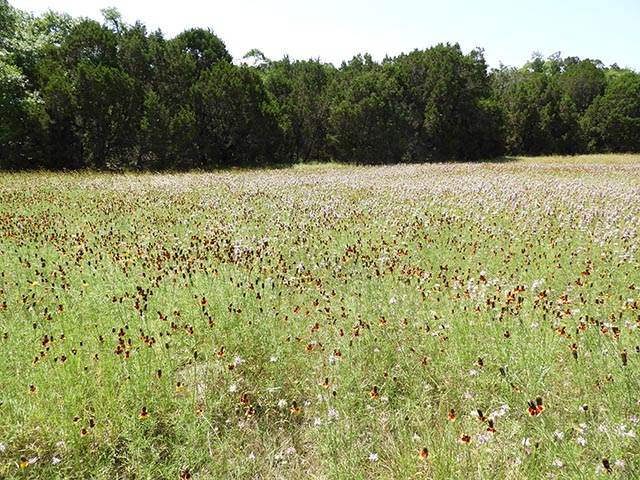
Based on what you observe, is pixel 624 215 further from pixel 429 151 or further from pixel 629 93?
pixel 629 93

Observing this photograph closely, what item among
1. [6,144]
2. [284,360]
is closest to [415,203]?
[284,360]

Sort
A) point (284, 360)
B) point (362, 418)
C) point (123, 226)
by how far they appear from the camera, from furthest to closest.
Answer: point (123, 226) → point (284, 360) → point (362, 418)

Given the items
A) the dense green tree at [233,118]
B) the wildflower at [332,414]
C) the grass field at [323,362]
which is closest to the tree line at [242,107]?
the dense green tree at [233,118]

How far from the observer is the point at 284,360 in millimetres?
3643

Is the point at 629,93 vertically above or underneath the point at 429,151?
above

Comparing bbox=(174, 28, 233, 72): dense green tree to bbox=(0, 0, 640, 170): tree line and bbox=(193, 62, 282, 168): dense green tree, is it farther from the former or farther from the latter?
bbox=(193, 62, 282, 168): dense green tree

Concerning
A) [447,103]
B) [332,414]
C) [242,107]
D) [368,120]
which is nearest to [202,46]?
[242,107]

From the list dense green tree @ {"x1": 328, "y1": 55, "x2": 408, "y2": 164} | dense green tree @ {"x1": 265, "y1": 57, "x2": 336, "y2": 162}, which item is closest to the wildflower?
dense green tree @ {"x1": 328, "y1": 55, "x2": 408, "y2": 164}

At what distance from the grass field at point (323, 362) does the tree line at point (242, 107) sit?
2064cm

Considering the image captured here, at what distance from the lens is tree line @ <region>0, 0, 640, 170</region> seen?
24.1 m

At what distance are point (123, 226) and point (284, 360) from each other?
23.9ft

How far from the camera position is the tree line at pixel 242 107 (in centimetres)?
2406

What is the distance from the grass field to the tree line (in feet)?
67.7

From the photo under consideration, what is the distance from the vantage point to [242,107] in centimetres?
2964
